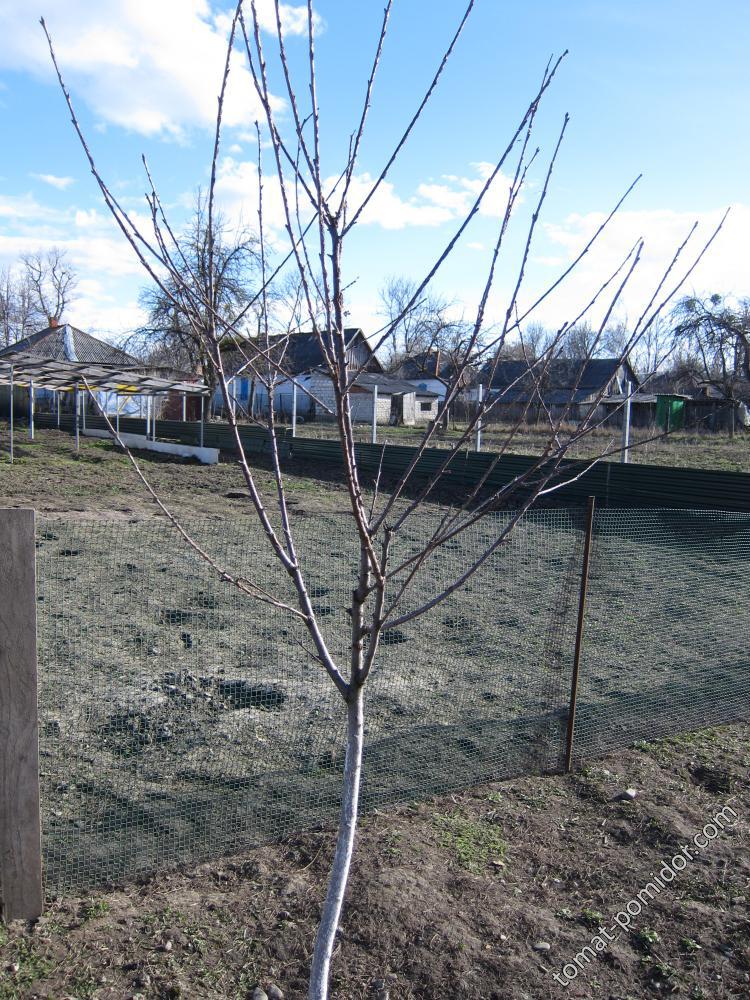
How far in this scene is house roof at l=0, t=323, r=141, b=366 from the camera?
126ft

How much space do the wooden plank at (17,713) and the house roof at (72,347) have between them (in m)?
37.2

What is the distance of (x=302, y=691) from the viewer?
448 cm

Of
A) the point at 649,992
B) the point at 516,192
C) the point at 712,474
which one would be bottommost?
the point at 649,992

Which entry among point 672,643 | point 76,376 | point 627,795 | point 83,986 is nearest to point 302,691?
point 627,795

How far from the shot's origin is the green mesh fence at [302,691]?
10.8 ft

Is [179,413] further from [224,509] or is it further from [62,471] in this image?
[224,509]

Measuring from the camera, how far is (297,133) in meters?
1.60

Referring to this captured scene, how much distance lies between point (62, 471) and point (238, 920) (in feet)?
52.3

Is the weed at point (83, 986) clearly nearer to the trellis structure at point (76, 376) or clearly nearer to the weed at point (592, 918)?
the weed at point (592, 918)

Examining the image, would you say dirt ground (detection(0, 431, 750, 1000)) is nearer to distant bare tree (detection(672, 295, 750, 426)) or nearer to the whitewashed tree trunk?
the whitewashed tree trunk

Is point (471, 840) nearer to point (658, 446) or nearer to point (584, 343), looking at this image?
point (584, 343)

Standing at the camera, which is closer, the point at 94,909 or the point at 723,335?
the point at 94,909

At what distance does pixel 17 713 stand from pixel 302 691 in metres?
2.07

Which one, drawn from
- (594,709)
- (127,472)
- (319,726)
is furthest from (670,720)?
(127,472)
